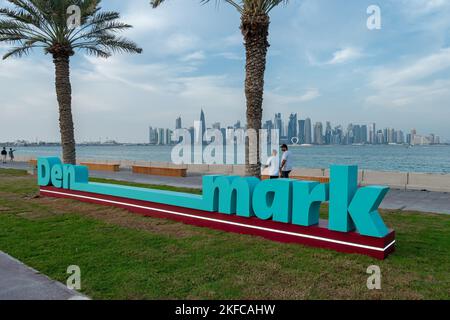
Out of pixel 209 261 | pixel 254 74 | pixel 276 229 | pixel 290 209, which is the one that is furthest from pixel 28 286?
pixel 254 74

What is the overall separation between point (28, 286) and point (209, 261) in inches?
102

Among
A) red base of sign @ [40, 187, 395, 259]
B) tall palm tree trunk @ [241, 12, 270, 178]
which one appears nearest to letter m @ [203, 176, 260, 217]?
red base of sign @ [40, 187, 395, 259]

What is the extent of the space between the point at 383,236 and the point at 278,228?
6.39ft

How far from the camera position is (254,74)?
30.8 feet

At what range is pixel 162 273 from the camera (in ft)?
16.4

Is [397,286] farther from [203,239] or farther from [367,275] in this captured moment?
[203,239]

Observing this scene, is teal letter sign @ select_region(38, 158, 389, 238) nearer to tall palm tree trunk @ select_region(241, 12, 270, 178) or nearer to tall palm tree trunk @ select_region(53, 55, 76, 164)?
tall palm tree trunk @ select_region(241, 12, 270, 178)

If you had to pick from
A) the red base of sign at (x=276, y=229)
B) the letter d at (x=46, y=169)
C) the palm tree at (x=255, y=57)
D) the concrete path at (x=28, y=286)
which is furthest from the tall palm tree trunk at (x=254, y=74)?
the letter d at (x=46, y=169)

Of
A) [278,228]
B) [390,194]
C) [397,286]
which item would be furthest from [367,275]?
[390,194]

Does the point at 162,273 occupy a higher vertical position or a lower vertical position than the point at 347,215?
lower

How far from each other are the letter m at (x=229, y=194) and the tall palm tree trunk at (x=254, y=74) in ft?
6.60

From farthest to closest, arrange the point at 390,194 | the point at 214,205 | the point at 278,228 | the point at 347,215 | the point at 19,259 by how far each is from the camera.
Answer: the point at 390,194 → the point at 214,205 → the point at 278,228 → the point at 347,215 → the point at 19,259
